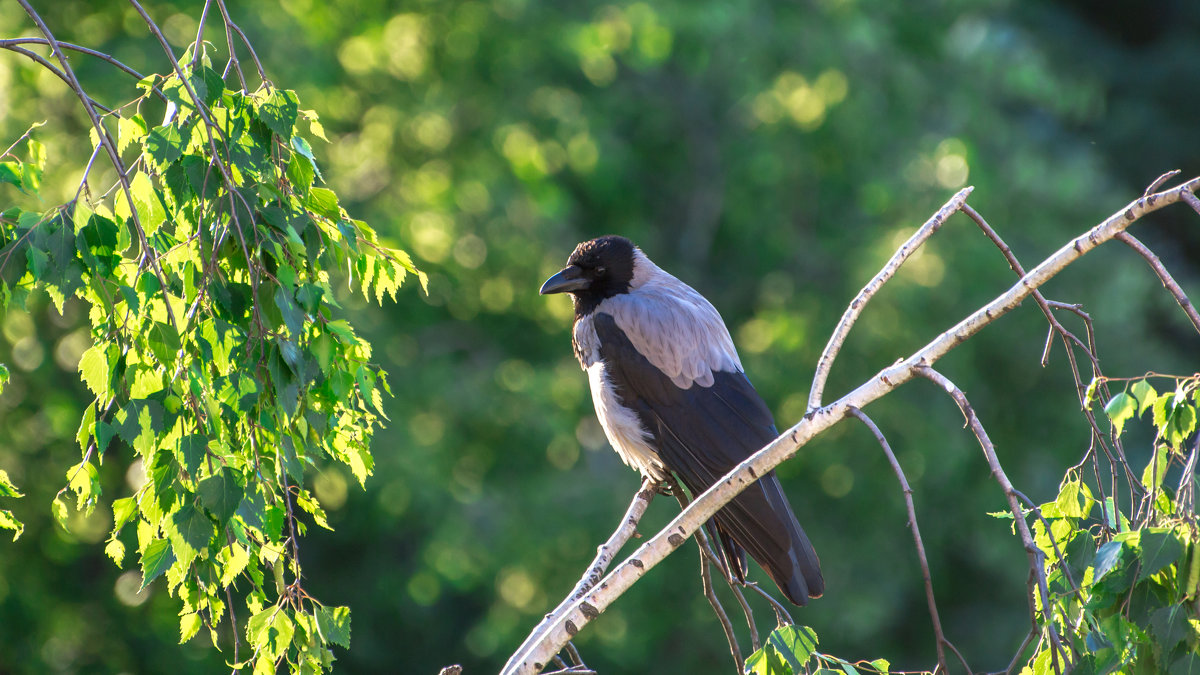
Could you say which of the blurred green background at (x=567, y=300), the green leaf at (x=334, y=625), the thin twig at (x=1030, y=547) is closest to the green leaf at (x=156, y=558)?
the green leaf at (x=334, y=625)

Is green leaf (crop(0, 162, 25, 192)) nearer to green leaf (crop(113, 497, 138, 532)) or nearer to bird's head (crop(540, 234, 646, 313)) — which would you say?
green leaf (crop(113, 497, 138, 532))

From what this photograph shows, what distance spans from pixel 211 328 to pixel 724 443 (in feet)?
6.96

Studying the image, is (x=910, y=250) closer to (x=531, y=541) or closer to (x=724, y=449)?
(x=724, y=449)

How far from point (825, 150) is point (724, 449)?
646cm

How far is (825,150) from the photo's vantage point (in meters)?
9.89

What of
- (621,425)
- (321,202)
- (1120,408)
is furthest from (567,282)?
(1120,408)

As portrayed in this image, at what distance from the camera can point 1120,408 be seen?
201 cm

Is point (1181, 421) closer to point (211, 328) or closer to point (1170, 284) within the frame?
point (1170, 284)

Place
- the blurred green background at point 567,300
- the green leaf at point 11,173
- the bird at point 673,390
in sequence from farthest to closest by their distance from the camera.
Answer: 1. the blurred green background at point 567,300
2. the bird at point 673,390
3. the green leaf at point 11,173

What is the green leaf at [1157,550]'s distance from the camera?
1846mm

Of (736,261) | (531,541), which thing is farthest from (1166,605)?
(736,261)

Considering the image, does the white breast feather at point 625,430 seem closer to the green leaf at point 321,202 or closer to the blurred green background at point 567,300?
the green leaf at point 321,202

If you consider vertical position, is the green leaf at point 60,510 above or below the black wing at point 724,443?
above

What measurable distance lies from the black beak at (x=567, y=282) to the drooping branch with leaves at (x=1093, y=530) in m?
2.29
